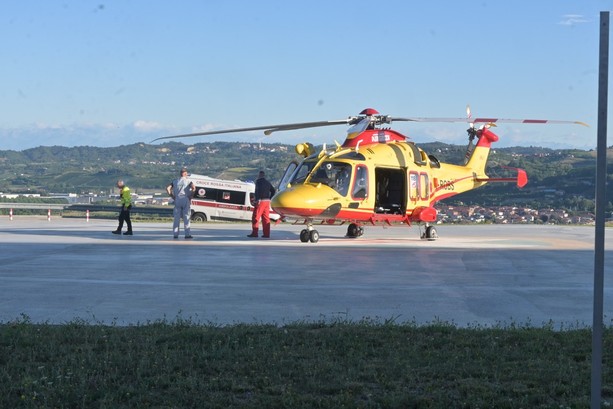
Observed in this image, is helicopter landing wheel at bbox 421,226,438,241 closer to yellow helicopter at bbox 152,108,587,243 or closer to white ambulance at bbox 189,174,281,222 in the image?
yellow helicopter at bbox 152,108,587,243

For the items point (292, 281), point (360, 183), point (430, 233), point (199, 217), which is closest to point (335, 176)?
point (360, 183)

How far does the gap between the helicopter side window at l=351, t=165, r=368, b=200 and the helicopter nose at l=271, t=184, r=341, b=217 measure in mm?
667

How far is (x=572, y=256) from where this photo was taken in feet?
62.0

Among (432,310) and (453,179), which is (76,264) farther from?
(453,179)

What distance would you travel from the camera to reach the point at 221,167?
103 meters

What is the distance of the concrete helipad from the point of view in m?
10.5

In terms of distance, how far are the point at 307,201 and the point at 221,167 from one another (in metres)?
81.7

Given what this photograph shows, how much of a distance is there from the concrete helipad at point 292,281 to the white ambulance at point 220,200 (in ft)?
67.3

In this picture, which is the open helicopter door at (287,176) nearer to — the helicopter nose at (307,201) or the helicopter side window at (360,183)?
the helicopter nose at (307,201)

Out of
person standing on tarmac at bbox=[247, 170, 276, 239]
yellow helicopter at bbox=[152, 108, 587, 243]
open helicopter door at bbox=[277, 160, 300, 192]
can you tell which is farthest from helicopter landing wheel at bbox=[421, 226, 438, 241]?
person standing on tarmac at bbox=[247, 170, 276, 239]

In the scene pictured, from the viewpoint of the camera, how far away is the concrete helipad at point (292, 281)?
10531 mm

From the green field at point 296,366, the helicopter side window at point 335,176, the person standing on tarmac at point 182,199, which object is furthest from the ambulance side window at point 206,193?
the green field at point 296,366

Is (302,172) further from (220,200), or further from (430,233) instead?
(220,200)

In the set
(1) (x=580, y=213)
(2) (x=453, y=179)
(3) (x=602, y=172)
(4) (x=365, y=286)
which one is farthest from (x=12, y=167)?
(3) (x=602, y=172)
